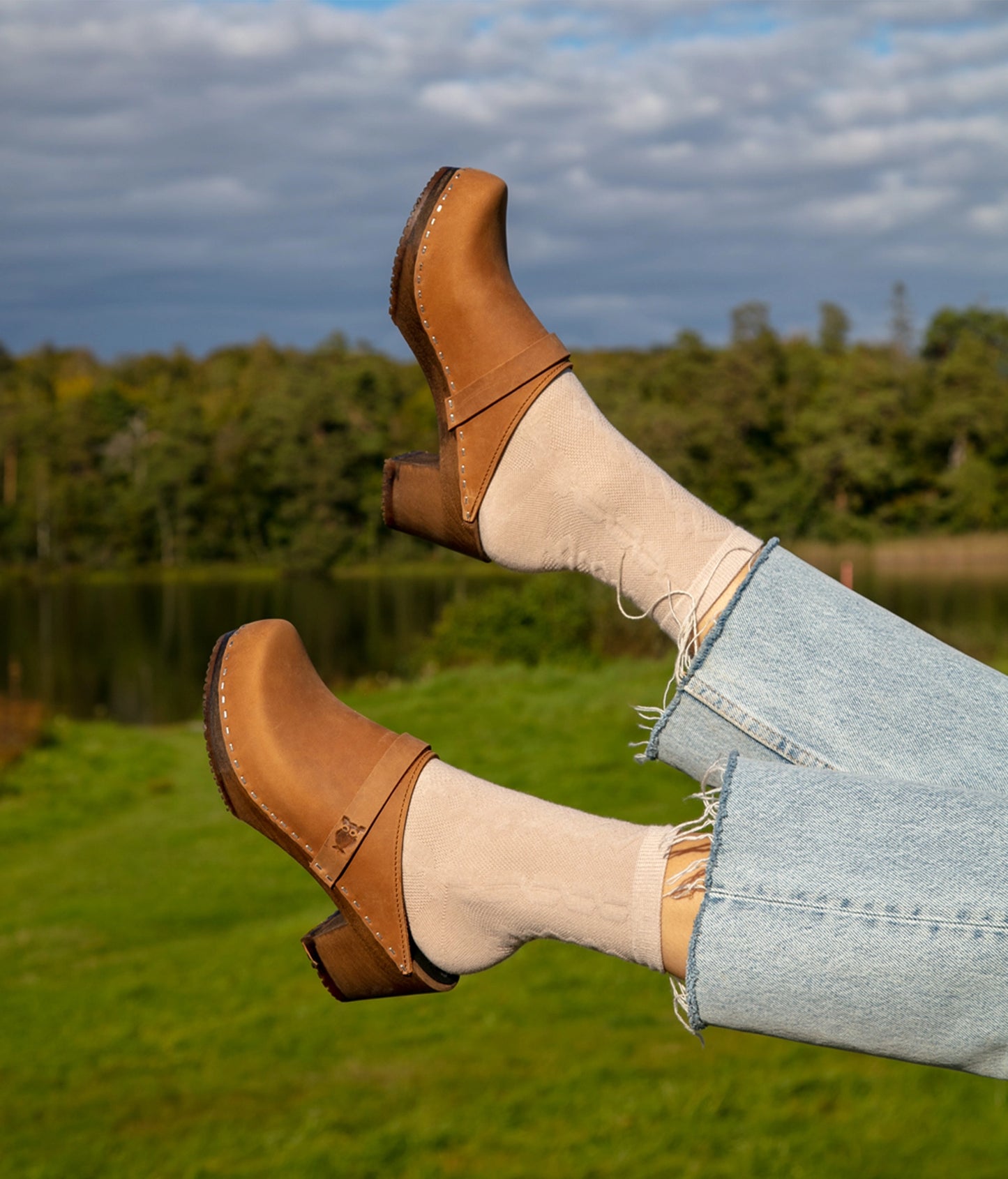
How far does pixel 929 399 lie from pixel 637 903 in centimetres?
3036

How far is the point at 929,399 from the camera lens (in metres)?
29.3

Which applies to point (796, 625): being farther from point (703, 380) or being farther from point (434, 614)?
point (703, 380)

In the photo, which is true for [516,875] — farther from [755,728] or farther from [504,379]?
[504,379]

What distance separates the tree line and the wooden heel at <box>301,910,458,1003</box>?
65.1 feet

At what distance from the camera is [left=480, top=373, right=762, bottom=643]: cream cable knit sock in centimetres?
146

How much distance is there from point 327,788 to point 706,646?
Answer: 1.77 ft

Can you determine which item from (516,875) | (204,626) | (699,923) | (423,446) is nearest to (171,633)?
(204,626)

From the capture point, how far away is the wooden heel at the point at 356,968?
1.57m

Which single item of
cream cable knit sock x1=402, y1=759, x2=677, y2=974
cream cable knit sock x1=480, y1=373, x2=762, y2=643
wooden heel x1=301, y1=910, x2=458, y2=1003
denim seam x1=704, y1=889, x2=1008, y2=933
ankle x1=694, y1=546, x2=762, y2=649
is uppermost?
cream cable knit sock x1=480, y1=373, x2=762, y2=643

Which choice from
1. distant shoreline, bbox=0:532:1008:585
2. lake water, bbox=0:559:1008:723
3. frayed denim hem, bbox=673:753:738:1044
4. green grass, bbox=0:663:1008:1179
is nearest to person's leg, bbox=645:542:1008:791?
frayed denim hem, bbox=673:753:738:1044

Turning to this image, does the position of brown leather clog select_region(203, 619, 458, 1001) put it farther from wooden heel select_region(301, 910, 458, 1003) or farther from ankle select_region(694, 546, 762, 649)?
ankle select_region(694, 546, 762, 649)

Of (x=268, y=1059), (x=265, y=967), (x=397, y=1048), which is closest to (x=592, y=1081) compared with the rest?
(x=397, y=1048)

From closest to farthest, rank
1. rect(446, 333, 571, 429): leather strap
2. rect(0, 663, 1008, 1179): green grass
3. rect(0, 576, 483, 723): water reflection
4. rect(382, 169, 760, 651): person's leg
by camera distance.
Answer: rect(382, 169, 760, 651): person's leg → rect(446, 333, 571, 429): leather strap → rect(0, 663, 1008, 1179): green grass → rect(0, 576, 483, 723): water reflection

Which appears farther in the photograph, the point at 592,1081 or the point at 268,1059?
the point at 268,1059
